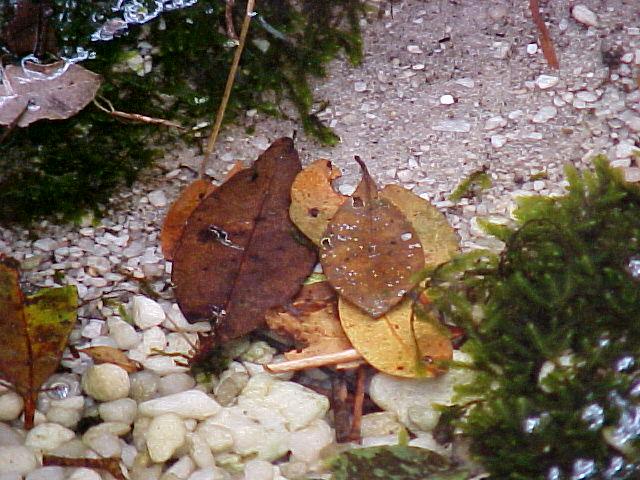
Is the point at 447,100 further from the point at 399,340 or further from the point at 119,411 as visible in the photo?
the point at 119,411

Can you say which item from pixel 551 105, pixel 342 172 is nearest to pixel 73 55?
pixel 342 172

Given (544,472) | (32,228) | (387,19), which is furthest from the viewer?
(387,19)

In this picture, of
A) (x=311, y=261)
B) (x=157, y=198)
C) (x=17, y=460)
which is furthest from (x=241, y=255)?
(x=17, y=460)

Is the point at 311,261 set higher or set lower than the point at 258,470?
higher

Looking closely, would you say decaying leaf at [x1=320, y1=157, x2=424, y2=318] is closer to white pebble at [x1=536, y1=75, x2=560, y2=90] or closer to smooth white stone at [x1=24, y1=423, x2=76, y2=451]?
white pebble at [x1=536, y1=75, x2=560, y2=90]

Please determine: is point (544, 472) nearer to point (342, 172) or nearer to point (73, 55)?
point (342, 172)

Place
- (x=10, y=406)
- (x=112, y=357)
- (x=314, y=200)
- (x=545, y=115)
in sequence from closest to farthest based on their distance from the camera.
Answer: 1. (x=10, y=406)
2. (x=112, y=357)
3. (x=314, y=200)
4. (x=545, y=115)
